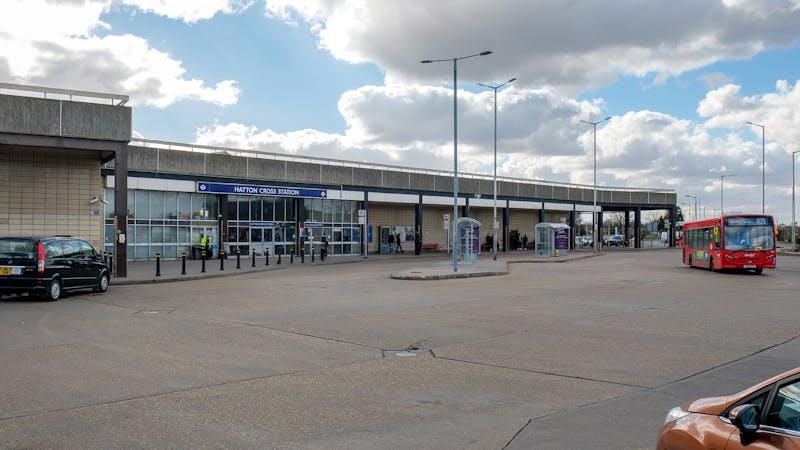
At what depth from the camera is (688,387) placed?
7.95m

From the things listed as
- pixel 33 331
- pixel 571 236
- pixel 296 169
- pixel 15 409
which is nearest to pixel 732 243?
pixel 296 169

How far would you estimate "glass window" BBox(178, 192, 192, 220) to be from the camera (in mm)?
38812

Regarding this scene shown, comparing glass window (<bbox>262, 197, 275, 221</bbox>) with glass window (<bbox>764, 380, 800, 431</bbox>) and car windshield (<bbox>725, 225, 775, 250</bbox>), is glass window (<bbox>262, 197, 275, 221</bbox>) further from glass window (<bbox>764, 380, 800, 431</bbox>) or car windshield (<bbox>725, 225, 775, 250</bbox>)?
glass window (<bbox>764, 380, 800, 431</bbox>)

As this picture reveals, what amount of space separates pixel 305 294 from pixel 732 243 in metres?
21.8

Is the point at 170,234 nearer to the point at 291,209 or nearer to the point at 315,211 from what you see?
the point at 291,209

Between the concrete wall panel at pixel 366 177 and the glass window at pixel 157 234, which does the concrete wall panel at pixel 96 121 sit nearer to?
the glass window at pixel 157 234

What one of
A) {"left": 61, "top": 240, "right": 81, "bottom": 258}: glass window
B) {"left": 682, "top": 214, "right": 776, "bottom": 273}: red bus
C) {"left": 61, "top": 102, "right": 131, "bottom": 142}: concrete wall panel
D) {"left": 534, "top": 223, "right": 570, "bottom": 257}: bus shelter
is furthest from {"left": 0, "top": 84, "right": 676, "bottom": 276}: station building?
{"left": 682, "top": 214, "right": 776, "bottom": 273}: red bus

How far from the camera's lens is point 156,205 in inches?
1486

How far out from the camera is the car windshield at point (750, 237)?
3136 centimetres

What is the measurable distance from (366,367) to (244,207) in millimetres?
34171

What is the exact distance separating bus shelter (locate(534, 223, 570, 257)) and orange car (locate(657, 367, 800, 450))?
1867 inches

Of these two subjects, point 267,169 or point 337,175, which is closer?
point 267,169

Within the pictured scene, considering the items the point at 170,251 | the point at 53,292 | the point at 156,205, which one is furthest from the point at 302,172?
the point at 53,292

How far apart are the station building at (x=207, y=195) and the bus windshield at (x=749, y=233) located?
2106cm
